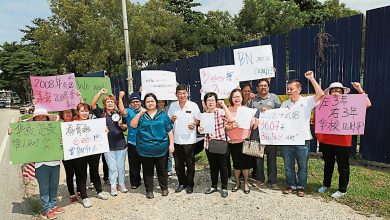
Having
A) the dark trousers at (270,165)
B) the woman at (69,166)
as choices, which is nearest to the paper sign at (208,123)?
the dark trousers at (270,165)

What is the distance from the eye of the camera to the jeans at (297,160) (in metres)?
4.77

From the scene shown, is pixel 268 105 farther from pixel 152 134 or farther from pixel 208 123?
pixel 152 134

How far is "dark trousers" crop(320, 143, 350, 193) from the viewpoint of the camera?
4562 mm

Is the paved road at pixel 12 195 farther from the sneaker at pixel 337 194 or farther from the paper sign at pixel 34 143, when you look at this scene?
the sneaker at pixel 337 194

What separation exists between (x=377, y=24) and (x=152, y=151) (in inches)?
181

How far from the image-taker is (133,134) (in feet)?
18.2

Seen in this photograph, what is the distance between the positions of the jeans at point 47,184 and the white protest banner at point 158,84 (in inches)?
96.7

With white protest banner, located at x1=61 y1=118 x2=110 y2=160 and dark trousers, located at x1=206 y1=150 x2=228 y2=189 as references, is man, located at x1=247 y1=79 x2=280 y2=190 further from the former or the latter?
white protest banner, located at x1=61 y1=118 x2=110 y2=160

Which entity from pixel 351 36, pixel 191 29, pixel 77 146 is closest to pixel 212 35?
pixel 191 29

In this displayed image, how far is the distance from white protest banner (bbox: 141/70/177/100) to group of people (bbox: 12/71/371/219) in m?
1.03

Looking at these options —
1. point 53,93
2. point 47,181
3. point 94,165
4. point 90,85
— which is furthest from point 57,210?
point 90,85

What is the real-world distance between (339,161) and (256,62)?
2.34 meters

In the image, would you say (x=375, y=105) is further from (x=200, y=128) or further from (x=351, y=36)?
(x=200, y=128)

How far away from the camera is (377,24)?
5.68 metres
